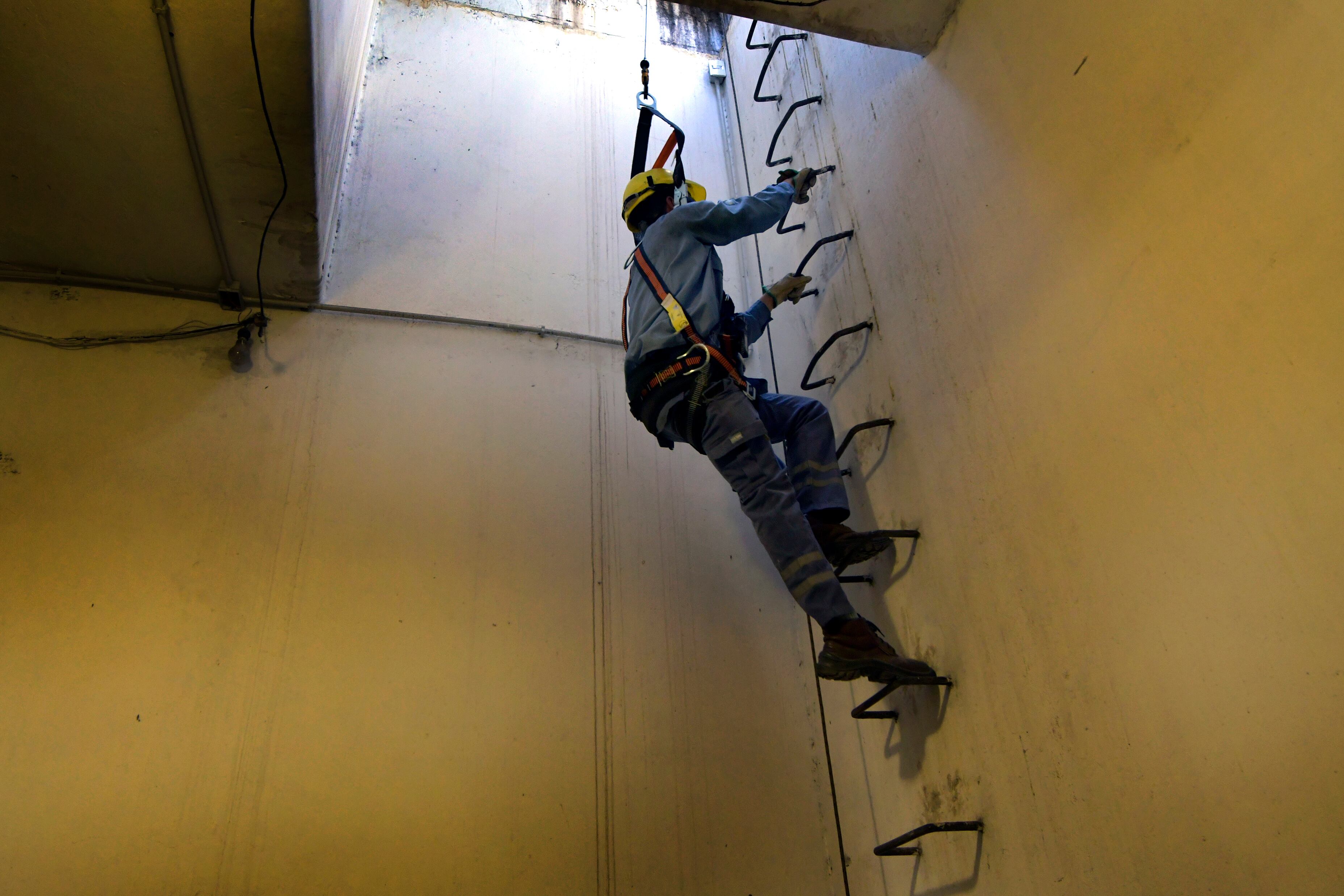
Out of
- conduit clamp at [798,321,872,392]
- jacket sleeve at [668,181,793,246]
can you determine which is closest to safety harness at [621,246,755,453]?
jacket sleeve at [668,181,793,246]

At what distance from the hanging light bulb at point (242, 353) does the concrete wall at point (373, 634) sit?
0.10ft

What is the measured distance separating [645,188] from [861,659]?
1541 mm

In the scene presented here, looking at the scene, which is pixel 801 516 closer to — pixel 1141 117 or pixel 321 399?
pixel 1141 117

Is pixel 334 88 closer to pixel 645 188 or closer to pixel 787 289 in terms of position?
pixel 645 188

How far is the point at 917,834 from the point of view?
170 cm

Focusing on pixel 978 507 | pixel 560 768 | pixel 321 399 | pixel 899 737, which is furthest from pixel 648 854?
pixel 321 399

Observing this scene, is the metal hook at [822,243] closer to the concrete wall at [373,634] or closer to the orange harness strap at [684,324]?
the orange harness strap at [684,324]

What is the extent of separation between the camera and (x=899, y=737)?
1.97 meters

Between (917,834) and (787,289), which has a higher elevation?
(787,289)

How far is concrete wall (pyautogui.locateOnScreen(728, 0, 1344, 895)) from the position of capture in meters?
1.06

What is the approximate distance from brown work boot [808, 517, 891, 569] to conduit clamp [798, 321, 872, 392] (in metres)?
→ 0.57

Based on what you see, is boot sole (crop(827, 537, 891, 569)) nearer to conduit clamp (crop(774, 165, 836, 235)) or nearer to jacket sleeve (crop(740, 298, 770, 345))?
jacket sleeve (crop(740, 298, 770, 345))

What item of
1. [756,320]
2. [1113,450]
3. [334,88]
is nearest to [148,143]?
[334,88]

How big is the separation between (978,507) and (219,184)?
88.4 inches
